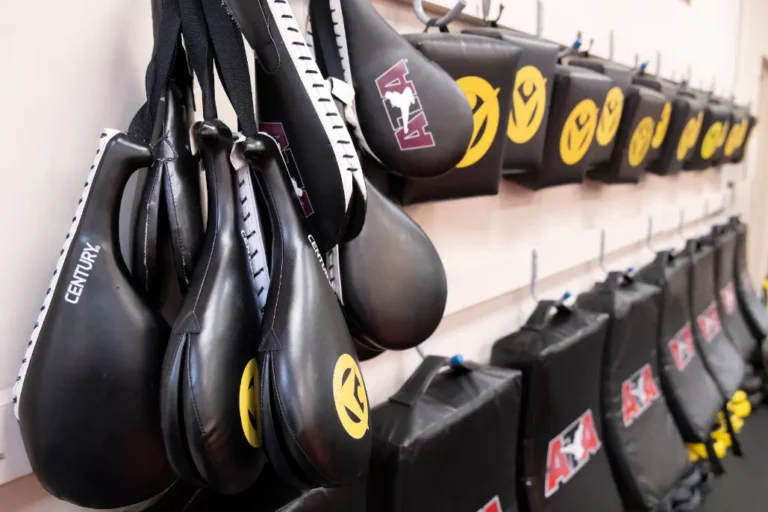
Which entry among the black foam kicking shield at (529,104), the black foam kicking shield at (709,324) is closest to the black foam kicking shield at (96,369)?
the black foam kicking shield at (529,104)

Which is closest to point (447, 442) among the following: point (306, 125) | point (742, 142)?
point (306, 125)

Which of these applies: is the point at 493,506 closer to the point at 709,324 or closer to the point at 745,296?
the point at 709,324

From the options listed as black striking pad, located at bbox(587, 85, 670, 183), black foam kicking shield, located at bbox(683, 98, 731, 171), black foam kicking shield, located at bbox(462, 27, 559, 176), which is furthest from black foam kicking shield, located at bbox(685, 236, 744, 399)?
black foam kicking shield, located at bbox(462, 27, 559, 176)

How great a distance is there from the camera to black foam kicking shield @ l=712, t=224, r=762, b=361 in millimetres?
2172

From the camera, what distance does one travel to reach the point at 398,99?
65 cm

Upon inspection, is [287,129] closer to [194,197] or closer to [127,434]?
[194,197]

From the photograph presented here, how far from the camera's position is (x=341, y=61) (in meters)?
Result: 0.63

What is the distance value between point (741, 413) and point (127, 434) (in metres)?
2.32

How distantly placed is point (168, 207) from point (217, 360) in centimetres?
14

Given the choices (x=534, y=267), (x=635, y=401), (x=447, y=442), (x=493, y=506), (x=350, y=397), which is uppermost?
(x=350, y=397)

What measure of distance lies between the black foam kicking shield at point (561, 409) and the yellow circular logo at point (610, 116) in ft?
1.34

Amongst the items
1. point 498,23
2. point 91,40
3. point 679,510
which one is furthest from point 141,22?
point 679,510

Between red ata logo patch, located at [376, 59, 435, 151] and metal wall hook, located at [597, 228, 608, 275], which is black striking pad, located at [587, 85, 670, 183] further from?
red ata logo patch, located at [376, 59, 435, 151]

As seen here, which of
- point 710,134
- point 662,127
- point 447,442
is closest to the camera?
point 447,442
